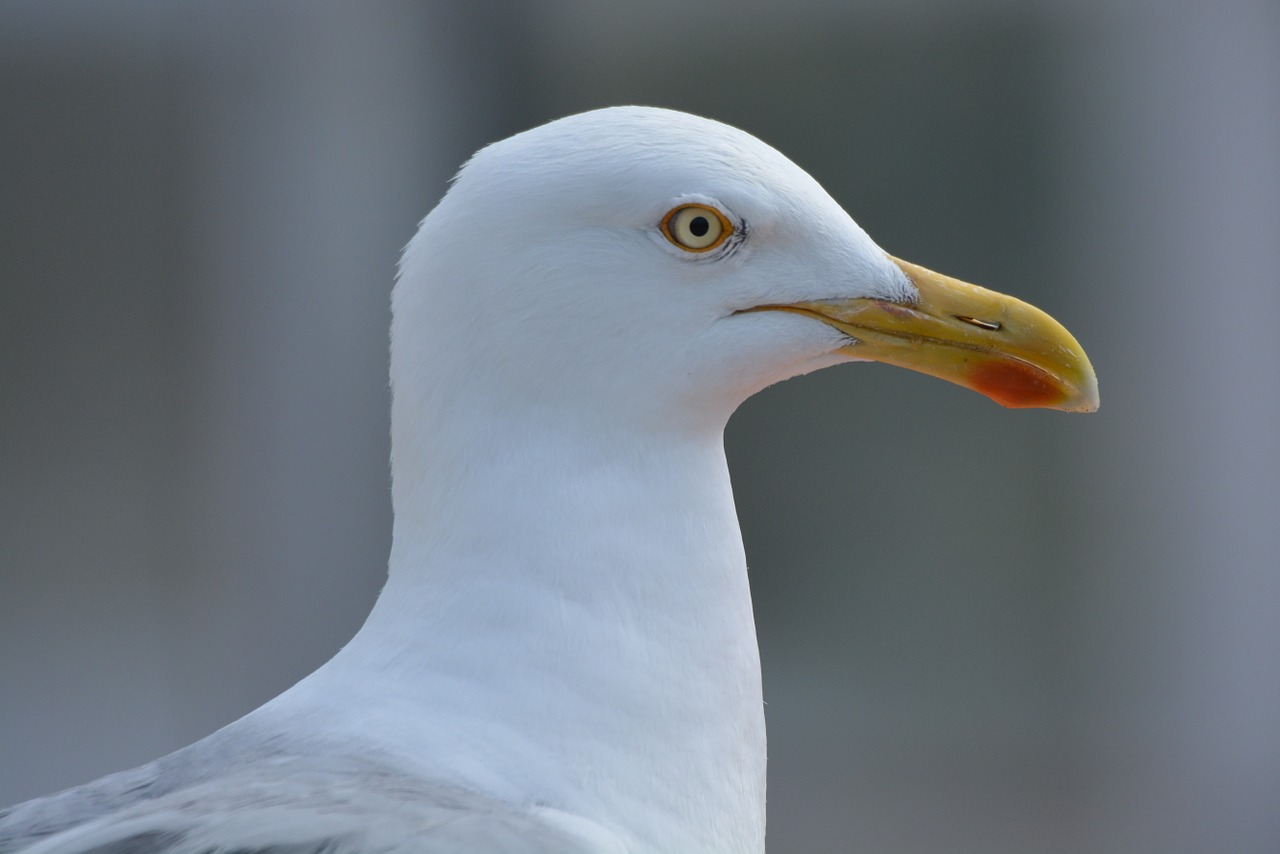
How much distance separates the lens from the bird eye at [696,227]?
0.94 m

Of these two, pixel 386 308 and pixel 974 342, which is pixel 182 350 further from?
pixel 974 342

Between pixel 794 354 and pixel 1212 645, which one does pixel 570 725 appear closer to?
pixel 794 354

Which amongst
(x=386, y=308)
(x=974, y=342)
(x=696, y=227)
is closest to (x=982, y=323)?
(x=974, y=342)

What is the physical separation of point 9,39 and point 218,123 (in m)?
0.42

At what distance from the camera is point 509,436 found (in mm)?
933

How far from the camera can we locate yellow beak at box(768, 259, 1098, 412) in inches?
38.6

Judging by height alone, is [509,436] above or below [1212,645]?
above

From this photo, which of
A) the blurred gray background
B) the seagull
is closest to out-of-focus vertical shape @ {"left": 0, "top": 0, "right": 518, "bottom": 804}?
the blurred gray background

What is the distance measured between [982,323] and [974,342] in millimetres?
16

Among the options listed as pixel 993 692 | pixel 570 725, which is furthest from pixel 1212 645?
pixel 570 725

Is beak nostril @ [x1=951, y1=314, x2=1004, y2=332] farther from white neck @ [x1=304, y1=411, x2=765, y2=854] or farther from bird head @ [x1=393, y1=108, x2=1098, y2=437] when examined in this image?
white neck @ [x1=304, y1=411, x2=765, y2=854]

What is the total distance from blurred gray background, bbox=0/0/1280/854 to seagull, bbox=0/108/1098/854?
190 centimetres

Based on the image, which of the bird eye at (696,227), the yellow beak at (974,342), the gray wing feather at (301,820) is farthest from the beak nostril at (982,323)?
the gray wing feather at (301,820)

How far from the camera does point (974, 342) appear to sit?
994 mm
